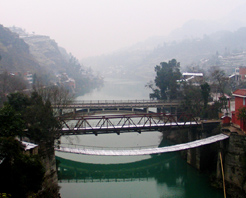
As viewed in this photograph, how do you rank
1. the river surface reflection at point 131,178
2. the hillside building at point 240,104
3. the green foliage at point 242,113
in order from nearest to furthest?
the green foliage at point 242,113
the river surface reflection at point 131,178
the hillside building at point 240,104

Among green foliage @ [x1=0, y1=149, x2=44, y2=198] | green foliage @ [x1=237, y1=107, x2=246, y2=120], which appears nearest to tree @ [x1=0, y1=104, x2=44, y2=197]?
green foliage @ [x1=0, y1=149, x2=44, y2=198]

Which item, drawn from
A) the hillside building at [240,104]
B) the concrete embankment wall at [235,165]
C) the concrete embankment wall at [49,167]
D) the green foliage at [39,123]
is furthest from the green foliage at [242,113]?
the concrete embankment wall at [49,167]

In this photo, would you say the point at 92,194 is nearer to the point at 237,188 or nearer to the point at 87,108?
the point at 237,188

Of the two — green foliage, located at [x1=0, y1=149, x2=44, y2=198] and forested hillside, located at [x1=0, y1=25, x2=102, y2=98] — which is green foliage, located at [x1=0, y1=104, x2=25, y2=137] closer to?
green foliage, located at [x1=0, y1=149, x2=44, y2=198]

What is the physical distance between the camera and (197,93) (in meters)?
18.2

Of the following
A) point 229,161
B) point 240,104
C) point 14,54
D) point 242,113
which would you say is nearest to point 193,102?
point 240,104

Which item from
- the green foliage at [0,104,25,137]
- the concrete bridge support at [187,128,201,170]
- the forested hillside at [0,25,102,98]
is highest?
the forested hillside at [0,25,102,98]

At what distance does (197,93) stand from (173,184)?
23.3 ft

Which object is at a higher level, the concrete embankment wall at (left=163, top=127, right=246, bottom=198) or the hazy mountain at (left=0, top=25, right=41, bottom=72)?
the hazy mountain at (left=0, top=25, right=41, bottom=72)

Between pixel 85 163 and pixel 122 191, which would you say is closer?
pixel 122 191

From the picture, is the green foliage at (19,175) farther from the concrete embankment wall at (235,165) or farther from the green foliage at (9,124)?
the concrete embankment wall at (235,165)

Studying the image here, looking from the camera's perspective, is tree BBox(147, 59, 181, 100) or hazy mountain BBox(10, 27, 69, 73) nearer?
tree BBox(147, 59, 181, 100)

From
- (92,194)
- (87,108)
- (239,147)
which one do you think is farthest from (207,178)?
(87,108)

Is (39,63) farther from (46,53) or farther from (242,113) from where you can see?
(242,113)
